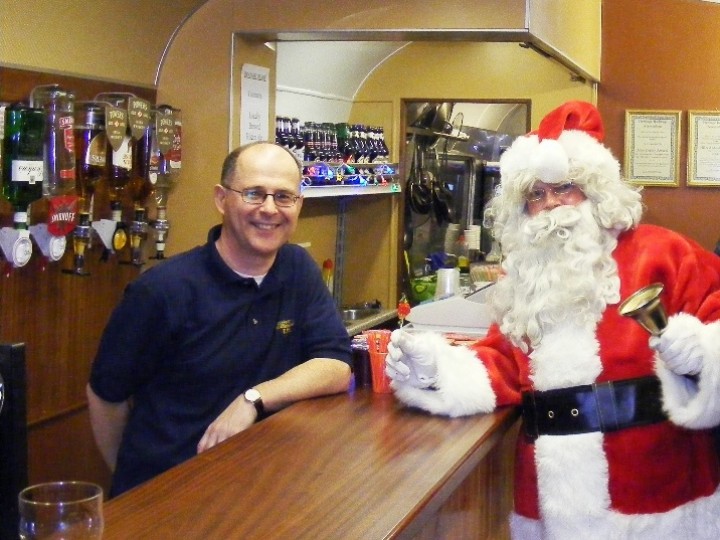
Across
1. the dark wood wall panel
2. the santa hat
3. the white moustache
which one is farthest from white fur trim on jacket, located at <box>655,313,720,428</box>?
the dark wood wall panel

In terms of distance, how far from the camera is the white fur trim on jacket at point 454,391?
2.50 meters

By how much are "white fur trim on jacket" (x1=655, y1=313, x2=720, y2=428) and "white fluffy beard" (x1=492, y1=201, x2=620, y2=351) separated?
0.24 m

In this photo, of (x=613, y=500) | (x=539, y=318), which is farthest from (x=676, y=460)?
(x=539, y=318)

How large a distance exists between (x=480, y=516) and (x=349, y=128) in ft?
8.36

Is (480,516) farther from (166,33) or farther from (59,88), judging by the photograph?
(166,33)

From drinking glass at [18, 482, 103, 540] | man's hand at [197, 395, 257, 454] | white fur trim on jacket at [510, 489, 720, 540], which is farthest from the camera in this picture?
white fur trim on jacket at [510, 489, 720, 540]

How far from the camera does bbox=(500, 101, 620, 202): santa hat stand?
269 centimetres

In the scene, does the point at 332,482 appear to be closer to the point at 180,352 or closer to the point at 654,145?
the point at 180,352

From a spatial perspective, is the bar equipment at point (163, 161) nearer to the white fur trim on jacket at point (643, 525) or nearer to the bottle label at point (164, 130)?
the bottle label at point (164, 130)

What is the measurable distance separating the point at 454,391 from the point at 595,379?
0.35 meters

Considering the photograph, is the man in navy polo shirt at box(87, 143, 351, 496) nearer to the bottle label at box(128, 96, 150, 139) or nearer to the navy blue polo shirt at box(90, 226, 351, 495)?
the navy blue polo shirt at box(90, 226, 351, 495)

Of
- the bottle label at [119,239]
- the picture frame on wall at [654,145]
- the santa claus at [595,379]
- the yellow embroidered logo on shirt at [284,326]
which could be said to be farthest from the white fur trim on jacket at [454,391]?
the picture frame on wall at [654,145]

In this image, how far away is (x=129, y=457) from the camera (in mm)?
2568

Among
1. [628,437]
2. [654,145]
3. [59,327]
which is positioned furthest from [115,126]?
[654,145]
